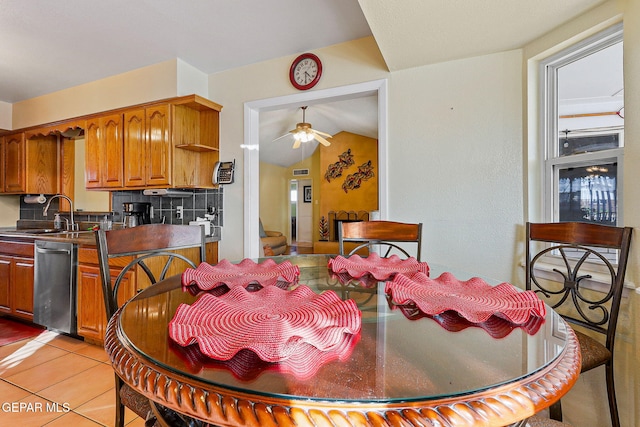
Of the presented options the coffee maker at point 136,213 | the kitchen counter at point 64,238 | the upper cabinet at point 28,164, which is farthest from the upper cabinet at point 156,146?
the upper cabinet at point 28,164

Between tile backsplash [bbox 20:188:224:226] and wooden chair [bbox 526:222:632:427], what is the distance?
2.42 meters

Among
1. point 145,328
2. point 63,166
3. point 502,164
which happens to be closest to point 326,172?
point 63,166

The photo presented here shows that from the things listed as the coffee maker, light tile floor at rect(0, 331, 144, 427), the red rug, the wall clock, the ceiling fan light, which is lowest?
light tile floor at rect(0, 331, 144, 427)

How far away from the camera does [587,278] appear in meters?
1.52

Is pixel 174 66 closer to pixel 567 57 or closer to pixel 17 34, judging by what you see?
pixel 17 34

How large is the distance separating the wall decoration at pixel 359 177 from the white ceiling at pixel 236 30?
5255mm

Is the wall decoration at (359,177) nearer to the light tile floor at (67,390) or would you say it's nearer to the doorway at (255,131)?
the doorway at (255,131)

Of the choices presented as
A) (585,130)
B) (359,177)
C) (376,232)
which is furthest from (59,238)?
(359,177)

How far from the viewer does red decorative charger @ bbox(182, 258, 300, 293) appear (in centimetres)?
104

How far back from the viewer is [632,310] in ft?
4.36

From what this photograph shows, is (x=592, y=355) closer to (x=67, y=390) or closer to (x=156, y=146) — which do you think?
(x=67, y=390)

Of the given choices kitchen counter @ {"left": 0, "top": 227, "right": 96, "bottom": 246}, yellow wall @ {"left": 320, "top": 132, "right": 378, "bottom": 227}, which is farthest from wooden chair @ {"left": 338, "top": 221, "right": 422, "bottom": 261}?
yellow wall @ {"left": 320, "top": 132, "right": 378, "bottom": 227}

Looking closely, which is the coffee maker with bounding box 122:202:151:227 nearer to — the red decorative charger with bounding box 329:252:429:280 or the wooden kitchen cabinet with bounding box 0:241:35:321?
the wooden kitchen cabinet with bounding box 0:241:35:321

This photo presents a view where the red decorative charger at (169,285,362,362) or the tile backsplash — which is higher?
the tile backsplash
